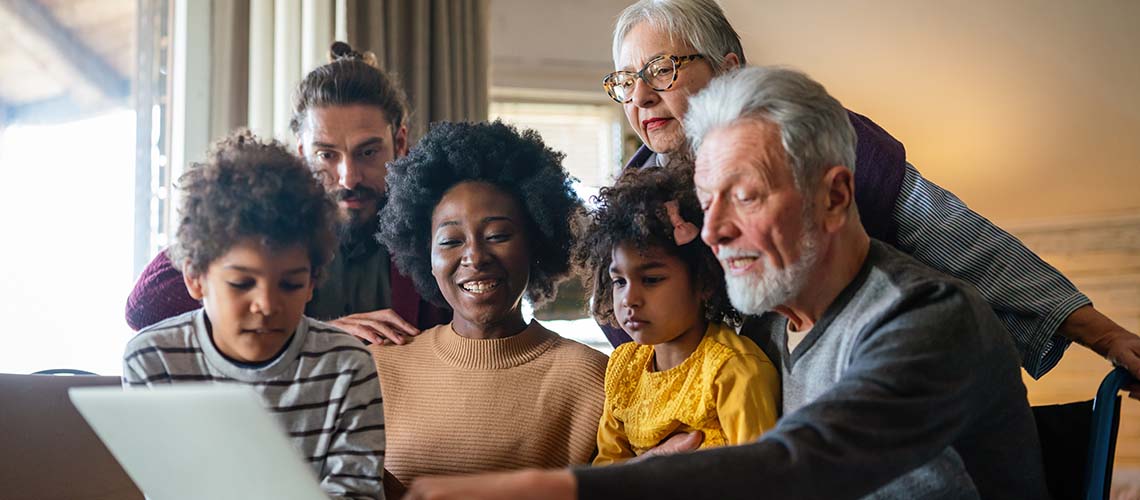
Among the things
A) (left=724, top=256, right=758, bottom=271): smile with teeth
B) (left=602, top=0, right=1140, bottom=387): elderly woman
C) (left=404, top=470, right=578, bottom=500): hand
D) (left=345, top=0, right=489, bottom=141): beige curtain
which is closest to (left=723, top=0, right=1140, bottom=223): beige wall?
(left=345, top=0, right=489, bottom=141): beige curtain

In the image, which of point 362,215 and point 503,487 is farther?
point 362,215

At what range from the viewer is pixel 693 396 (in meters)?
1.50

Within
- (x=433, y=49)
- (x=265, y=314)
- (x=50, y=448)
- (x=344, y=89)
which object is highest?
(x=433, y=49)

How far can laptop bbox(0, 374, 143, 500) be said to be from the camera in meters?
1.59

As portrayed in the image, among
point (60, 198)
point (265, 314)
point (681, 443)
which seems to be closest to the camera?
point (265, 314)

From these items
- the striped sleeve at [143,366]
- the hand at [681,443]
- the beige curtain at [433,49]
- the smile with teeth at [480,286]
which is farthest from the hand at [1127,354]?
the beige curtain at [433,49]

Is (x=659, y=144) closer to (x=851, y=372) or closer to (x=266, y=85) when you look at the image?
(x=851, y=372)

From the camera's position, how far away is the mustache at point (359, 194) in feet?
5.63

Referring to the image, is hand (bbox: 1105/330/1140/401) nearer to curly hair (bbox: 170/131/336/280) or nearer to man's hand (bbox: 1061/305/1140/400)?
man's hand (bbox: 1061/305/1140/400)

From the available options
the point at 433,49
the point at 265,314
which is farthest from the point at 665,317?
the point at 433,49

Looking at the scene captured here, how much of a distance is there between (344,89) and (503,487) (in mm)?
935

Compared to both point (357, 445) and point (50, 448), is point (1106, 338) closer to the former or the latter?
point (357, 445)

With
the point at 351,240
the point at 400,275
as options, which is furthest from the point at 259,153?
the point at 400,275

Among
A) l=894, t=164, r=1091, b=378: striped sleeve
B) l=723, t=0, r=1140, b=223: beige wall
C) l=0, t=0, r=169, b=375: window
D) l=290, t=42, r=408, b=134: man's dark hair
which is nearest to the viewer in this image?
l=894, t=164, r=1091, b=378: striped sleeve
